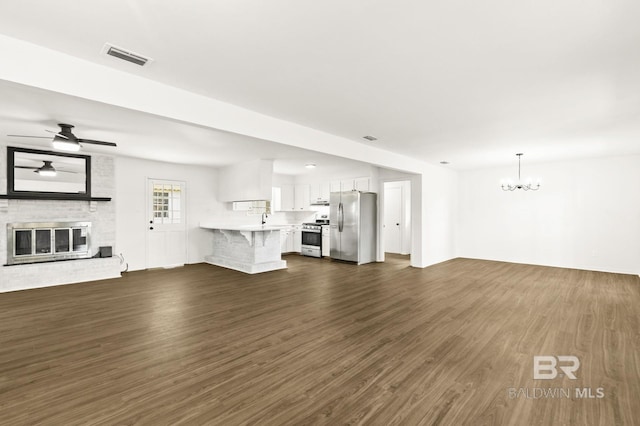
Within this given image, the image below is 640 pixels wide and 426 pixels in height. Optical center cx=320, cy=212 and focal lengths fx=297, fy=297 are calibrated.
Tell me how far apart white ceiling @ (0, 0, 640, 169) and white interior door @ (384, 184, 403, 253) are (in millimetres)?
5787

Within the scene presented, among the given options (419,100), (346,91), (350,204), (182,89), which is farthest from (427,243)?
(182,89)

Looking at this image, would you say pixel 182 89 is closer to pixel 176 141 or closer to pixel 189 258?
pixel 176 141

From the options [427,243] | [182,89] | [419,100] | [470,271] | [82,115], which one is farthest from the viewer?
[427,243]

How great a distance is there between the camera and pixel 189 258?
780 centimetres

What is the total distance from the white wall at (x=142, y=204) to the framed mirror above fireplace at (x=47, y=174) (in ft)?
2.14

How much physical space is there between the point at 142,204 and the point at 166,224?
0.72m

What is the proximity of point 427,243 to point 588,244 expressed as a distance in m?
3.56

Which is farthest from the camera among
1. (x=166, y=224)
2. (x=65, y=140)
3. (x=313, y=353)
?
(x=166, y=224)

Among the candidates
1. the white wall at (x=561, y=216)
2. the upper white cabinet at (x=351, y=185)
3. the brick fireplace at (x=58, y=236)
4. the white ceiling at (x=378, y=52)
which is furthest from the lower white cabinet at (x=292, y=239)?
the white ceiling at (x=378, y=52)

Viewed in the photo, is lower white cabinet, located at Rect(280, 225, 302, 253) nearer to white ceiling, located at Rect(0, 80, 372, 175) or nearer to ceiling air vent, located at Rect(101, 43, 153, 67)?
white ceiling, located at Rect(0, 80, 372, 175)

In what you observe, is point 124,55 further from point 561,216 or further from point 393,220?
point 561,216

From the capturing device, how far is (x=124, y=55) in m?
2.44

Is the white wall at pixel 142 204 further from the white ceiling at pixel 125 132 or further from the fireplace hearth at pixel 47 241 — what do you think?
the fireplace hearth at pixel 47 241

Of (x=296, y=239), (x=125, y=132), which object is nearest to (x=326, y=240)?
(x=296, y=239)
